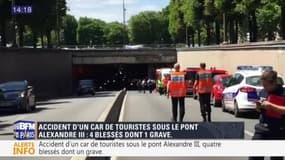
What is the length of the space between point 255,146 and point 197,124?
63cm

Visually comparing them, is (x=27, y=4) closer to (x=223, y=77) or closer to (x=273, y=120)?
(x=223, y=77)

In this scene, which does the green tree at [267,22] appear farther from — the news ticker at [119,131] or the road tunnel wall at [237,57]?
the news ticker at [119,131]

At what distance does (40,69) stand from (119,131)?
66.4 meters

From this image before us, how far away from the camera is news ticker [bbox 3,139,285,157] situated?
23.1ft

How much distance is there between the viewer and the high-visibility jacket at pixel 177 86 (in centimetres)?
1981

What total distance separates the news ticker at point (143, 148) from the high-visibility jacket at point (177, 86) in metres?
12.5

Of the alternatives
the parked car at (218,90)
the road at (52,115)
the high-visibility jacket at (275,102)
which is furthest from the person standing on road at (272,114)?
the parked car at (218,90)

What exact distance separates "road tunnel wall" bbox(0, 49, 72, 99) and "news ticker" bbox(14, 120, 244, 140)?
52288mm

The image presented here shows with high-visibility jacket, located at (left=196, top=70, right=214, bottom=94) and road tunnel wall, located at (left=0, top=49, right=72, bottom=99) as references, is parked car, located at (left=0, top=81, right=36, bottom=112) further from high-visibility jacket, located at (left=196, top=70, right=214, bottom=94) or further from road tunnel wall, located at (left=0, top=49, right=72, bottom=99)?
road tunnel wall, located at (left=0, top=49, right=72, bottom=99)

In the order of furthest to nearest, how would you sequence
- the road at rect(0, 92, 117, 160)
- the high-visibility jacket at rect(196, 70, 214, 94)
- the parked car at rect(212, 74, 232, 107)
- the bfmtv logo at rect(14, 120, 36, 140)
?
1. the parked car at rect(212, 74, 232, 107)
2. the road at rect(0, 92, 117, 160)
3. the high-visibility jacket at rect(196, 70, 214, 94)
4. the bfmtv logo at rect(14, 120, 36, 140)

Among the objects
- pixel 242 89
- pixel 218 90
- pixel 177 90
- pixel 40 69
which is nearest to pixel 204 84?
pixel 177 90

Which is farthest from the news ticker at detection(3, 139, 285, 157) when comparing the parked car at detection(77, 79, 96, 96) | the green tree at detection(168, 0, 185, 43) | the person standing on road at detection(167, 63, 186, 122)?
the green tree at detection(168, 0, 185, 43)

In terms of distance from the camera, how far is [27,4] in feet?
232

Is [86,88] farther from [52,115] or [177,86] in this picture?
[177,86]
